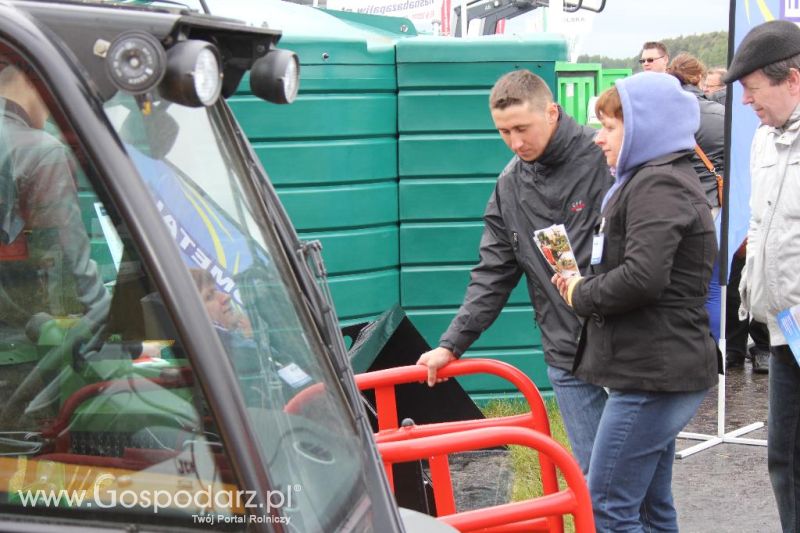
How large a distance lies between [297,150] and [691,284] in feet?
11.2

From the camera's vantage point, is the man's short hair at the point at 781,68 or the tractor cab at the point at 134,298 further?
the man's short hair at the point at 781,68

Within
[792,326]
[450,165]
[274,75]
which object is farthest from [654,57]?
[274,75]

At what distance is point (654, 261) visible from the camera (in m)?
3.18

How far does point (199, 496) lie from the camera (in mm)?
1664

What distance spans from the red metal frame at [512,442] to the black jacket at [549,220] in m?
0.95

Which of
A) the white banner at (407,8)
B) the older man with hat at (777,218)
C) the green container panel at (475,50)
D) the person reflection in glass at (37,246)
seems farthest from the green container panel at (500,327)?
the white banner at (407,8)

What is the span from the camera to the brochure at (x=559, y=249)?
11.5ft

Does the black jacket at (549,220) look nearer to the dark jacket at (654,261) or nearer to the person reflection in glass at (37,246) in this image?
the dark jacket at (654,261)

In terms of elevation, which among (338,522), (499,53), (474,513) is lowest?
(474,513)

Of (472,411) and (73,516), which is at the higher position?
(73,516)

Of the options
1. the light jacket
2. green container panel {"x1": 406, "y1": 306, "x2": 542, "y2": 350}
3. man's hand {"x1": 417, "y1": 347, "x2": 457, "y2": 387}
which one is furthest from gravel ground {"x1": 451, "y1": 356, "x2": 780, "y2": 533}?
man's hand {"x1": 417, "y1": 347, "x2": 457, "y2": 387}

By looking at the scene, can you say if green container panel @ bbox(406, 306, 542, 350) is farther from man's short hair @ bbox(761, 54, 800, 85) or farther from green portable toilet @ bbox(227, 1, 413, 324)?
man's short hair @ bbox(761, 54, 800, 85)

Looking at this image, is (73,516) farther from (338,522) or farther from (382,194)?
(382,194)

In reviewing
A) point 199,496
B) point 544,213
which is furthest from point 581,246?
point 199,496
